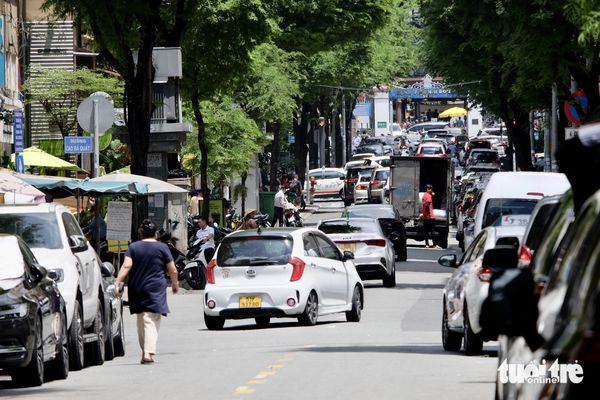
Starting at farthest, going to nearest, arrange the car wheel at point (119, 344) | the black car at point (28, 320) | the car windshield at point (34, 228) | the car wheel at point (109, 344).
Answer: the car wheel at point (119, 344)
the car wheel at point (109, 344)
the car windshield at point (34, 228)
the black car at point (28, 320)

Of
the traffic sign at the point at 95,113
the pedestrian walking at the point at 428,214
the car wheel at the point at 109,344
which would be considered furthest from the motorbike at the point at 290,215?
the car wheel at the point at 109,344

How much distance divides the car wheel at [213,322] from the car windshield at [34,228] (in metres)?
5.44

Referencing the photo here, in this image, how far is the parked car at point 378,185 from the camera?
69812 mm

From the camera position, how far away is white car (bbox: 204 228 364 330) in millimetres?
22938

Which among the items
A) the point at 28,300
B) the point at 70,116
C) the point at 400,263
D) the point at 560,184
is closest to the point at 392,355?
the point at 28,300

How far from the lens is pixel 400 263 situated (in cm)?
4347

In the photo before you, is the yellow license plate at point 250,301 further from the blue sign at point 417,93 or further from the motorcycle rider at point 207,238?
the blue sign at point 417,93

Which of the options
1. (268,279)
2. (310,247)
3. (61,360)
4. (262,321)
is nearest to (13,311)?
(61,360)

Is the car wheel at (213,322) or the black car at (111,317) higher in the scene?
the black car at (111,317)

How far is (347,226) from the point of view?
35625 mm

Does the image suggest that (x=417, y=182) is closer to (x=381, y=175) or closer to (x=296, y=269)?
(x=381, y=175)

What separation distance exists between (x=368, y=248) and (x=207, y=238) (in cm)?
446

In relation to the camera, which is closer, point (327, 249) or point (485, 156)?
point (327, 249)

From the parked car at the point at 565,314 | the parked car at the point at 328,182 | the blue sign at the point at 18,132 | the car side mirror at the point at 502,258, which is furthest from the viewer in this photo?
the parked car at the point at 328,182
